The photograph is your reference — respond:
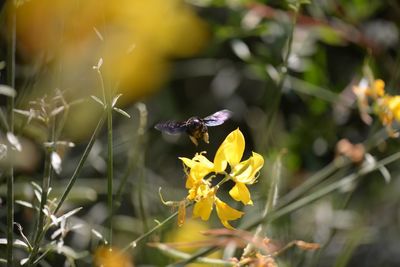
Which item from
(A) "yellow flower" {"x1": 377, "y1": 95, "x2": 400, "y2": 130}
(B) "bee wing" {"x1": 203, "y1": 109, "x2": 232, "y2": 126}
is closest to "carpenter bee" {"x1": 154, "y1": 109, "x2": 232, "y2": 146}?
(B) "bee wing" {"x1": 203, "y1": 109, "x2": 232, "y2": 126}

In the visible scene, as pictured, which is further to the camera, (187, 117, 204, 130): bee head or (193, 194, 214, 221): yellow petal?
(187, 117, 204, 130): bee head

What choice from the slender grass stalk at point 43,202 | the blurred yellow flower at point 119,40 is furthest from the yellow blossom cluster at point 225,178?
the blurred yellow flower at point 119,40

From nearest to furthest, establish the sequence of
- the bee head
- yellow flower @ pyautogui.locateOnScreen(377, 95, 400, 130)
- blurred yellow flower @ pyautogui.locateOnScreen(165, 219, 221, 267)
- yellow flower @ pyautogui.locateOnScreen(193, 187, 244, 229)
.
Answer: yellow flower @ pyautogui.locateOnScreen(193, 187, 244, 229) → the bee head → yellow flower @ pyautogui.locateOnScreen(377, 95, 400, 130) → blurred yellow flower @ pyautogui.locateOnScreen(165, 219, 221, 267)

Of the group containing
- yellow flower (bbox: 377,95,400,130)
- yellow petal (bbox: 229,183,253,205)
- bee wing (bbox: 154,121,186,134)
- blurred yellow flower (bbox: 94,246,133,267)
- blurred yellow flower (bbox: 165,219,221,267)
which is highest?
bee wing (bbox: 154,121,186,134)

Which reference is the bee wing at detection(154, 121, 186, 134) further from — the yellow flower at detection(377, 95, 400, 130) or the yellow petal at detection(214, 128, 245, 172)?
the yellow flower at detection(377, 95, 400, 130)

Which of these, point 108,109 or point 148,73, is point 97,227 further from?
point 108,109

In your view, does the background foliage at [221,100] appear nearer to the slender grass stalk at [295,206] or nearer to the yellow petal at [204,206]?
the slender grass stalk at [295,206]

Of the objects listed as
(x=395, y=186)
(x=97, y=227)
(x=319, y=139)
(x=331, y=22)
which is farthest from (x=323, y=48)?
(x=97, y=227)
